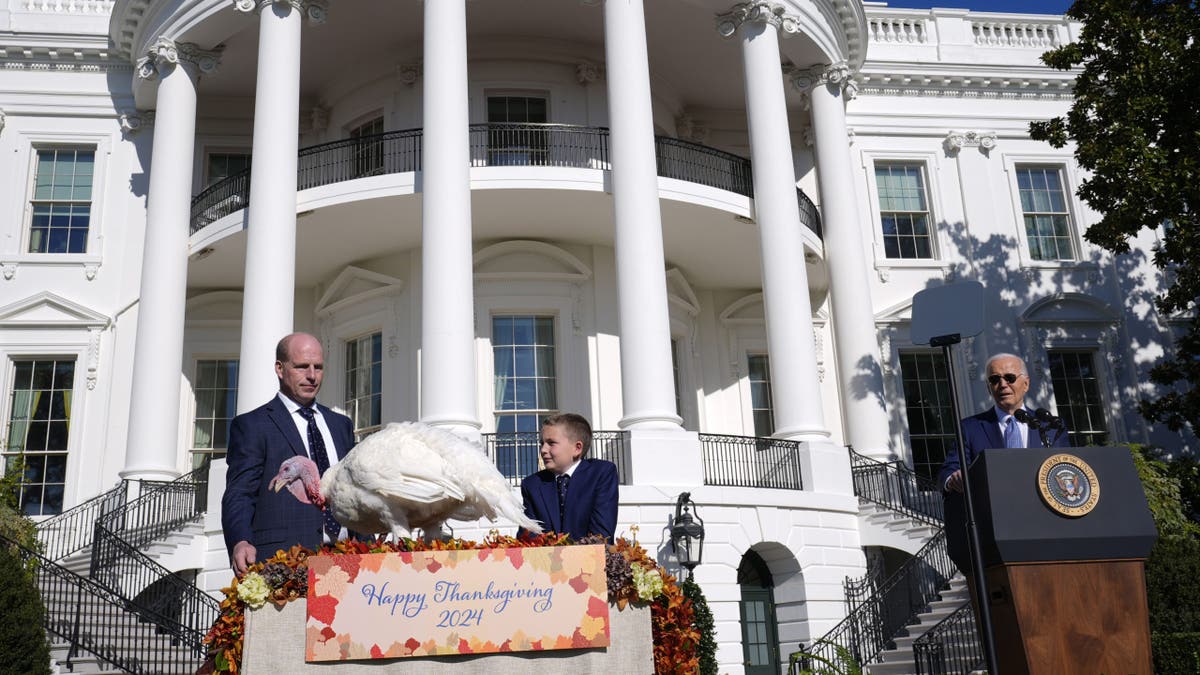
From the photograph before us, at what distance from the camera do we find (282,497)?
4.28 m

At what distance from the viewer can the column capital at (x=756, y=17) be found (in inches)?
676

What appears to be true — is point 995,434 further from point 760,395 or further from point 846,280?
point 760,395

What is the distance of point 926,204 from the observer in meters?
21.7

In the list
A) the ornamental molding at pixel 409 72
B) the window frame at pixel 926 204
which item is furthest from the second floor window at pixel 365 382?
the window frame at pixel 926 204

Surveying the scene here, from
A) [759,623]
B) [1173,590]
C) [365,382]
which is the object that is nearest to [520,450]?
[365,382]

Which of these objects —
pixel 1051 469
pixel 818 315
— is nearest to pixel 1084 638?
pixel 1051 469

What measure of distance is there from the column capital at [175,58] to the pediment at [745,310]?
10.4 m

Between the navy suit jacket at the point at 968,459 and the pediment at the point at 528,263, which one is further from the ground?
the pediment at the point at 528,263

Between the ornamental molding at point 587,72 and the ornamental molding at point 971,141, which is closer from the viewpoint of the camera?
the ornamental molding at point 587,72

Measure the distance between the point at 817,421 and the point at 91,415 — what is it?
12.6 m

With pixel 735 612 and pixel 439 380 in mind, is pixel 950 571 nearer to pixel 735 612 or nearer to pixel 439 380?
pixel 735 612

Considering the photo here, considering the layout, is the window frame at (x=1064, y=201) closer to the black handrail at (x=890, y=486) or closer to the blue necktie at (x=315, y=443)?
the black handrail at (x=890, y=486)

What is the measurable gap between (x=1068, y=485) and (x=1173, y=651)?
269 inches

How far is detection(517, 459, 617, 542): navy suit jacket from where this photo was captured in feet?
16.1
